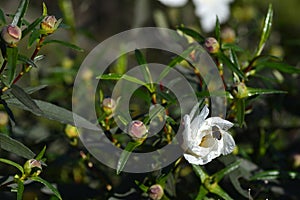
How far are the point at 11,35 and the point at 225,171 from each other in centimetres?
46

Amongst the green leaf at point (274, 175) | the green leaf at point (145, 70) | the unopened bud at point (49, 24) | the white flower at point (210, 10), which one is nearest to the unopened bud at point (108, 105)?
the green leaf at point (145, 70)

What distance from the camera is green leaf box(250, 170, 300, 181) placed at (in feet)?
4.06

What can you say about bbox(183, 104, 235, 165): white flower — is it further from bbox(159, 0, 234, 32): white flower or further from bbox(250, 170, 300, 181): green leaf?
bbox(159, 0, 234, 32): white flower

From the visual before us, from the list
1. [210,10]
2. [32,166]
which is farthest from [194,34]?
[210,10]

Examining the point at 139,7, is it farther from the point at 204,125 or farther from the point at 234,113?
the point at 204,125

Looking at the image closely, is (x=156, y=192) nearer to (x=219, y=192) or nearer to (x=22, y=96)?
(x=219, y=192)

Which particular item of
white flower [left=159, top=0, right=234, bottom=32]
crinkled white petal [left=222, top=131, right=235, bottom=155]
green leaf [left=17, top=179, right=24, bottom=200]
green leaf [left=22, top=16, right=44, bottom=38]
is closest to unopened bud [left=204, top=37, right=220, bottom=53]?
crinkled white petal [left=222, top=131, right=235, bottom=155]

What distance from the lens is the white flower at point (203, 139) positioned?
99 cm

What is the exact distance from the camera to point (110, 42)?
77.2 inches

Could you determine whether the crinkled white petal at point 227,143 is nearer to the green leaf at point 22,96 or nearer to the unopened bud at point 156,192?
the unopened bud at point 156,192

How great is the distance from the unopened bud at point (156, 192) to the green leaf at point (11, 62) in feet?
1.04

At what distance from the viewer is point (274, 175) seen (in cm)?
126

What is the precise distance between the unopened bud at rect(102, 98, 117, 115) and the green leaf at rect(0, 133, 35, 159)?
16 centimetres

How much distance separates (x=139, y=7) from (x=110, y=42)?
0.24m
